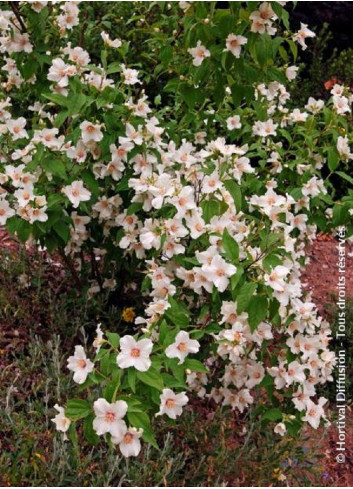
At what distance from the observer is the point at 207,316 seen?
7.27 feet

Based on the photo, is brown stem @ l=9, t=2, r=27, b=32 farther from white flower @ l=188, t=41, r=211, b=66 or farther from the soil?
the soil

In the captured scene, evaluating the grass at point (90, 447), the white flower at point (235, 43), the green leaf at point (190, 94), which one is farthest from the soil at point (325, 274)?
the white flower at point (235, 43)

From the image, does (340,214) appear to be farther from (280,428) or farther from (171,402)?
A: (171,402)

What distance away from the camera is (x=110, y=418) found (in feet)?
5.24

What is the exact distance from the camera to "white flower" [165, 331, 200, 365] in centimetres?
178

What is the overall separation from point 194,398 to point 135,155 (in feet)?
3.49

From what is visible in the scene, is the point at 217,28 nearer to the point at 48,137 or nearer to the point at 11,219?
the point at 48,137

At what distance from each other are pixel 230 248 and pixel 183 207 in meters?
0.26

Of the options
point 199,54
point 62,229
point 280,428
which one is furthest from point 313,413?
point 199,54

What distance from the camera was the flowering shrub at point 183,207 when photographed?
1.83 meters

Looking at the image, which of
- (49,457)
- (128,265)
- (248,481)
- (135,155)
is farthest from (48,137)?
(248,481)

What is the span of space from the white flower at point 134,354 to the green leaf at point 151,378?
0.06 ft

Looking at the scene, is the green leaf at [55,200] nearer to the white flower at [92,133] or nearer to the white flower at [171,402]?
the white flower at [92,133]

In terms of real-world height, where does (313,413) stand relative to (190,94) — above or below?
below
